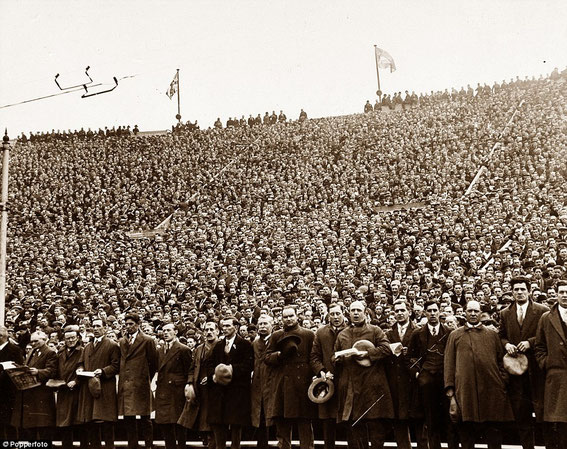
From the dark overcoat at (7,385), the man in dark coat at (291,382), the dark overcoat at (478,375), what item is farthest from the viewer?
the dark overcoat at (7,385)

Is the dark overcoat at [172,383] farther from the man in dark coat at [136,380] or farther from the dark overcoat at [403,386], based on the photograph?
the dark overcoat at [403,386]

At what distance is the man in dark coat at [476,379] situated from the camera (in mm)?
6578

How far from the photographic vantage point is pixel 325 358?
7441 millimetres

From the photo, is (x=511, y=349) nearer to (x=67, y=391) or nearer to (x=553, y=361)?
(x=553, y=361)

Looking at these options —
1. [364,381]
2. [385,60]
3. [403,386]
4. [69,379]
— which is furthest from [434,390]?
[385,60]

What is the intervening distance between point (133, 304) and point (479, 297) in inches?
363

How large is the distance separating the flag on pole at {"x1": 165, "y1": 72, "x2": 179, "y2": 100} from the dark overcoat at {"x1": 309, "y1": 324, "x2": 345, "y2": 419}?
1404 inches

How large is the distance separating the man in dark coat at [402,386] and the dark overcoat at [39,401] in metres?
4.61

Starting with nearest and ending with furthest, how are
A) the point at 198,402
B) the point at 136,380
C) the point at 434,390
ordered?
the point at 434,390 < the point at 198,402 < the point at 136,380

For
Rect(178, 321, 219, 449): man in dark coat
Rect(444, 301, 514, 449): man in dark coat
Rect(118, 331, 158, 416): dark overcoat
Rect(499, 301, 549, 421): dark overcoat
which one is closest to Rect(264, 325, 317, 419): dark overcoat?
Rect(178, 321, 219, 449): man in dark coat

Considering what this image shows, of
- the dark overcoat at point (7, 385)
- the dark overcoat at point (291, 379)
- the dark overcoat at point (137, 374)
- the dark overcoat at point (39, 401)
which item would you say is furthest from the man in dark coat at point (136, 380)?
the dark overcoat at point (291, 379)

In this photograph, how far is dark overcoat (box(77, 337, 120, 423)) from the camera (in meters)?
8.45

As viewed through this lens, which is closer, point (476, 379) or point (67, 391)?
point (476, 379)

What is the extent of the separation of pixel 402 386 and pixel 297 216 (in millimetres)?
16043
